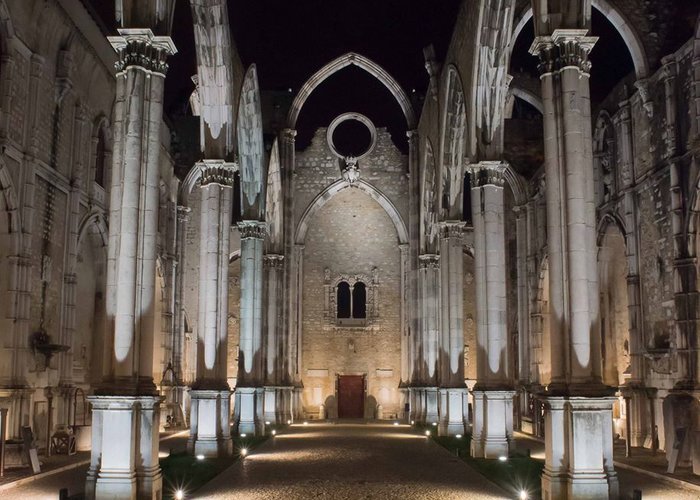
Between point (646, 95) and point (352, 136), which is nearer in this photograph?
point (646, 95)

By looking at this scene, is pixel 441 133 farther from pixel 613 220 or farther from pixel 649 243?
pixel 649 243

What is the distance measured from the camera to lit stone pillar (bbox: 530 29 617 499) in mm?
10664

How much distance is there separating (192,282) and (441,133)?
1580cm

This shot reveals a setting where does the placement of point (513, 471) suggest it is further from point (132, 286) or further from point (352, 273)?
point (352, 273)

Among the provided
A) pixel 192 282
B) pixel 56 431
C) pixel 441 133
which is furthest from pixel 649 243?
pixel 192 282

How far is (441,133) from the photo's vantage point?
80.1 ft

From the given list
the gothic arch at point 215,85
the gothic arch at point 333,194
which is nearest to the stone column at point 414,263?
the gothic arch at point 333,194

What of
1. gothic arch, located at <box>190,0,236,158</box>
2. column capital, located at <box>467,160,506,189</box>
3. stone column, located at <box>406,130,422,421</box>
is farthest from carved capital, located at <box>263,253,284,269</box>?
column capital, located at <box>467,160,506,189</box>

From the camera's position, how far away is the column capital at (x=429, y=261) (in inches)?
1178

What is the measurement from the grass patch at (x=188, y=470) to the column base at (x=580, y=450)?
5.48 metres

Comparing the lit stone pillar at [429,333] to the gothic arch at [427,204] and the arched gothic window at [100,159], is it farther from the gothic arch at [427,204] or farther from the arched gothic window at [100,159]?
the arched gothic window at [100,159]

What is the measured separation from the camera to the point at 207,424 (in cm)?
1727

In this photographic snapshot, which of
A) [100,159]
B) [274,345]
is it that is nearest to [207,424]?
[100,159]

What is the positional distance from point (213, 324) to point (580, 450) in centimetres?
950
